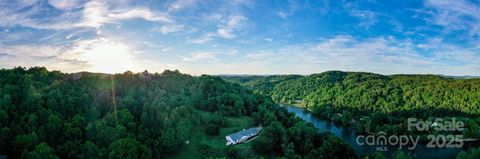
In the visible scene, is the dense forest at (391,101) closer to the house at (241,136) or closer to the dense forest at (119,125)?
the dense forest at (119,125)

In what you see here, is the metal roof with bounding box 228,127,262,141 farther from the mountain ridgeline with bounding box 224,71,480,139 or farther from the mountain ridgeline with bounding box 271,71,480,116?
the mountain ridgeline with bounding box 271,71,480,116

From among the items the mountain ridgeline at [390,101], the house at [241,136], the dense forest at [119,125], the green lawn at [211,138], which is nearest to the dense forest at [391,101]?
the mountain ridgeline at [390,101]

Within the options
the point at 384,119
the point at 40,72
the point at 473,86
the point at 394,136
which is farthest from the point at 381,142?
the point at 40,72

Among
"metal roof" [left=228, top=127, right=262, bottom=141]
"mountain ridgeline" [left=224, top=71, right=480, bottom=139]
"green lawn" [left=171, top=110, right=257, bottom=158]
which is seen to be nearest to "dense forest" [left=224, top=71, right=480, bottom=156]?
"mountain ridgeline" [left=224, top=71, right=480, bottom=139]

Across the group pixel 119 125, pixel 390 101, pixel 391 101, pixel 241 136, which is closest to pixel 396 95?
pixel 390 101

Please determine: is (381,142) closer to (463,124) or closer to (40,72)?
(463,124)

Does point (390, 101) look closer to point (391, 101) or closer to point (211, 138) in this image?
point (391, 101)
